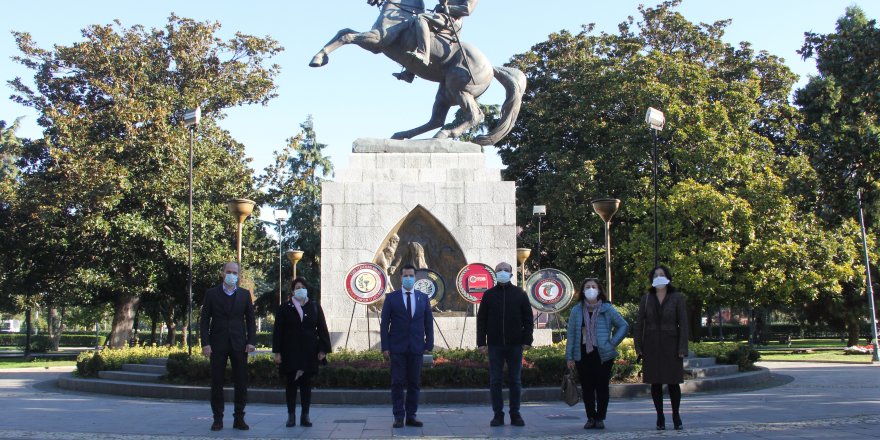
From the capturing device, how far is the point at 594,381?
8.96m

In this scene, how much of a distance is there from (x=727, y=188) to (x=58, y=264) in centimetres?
2456

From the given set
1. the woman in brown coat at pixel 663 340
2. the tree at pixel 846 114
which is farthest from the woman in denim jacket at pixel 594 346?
the tree at pixel 846 114

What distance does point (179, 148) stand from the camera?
93.4 feet

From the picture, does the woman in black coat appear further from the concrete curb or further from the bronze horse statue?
the bronze horse statue

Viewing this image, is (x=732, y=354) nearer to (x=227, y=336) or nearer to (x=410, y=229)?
(x=410, y=229)

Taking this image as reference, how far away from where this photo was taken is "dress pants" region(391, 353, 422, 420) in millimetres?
8922

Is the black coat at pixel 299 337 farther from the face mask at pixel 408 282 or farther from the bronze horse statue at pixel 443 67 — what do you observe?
the bronze horse statue at pixel 443 67

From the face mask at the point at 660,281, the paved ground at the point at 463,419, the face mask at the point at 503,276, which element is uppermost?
the face mask at the point at 503,276

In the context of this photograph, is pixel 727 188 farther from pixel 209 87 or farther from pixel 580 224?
pixel 209 87

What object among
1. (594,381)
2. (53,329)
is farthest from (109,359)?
(53,329)

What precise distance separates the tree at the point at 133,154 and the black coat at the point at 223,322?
19667 mm

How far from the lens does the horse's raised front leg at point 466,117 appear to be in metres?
16.4

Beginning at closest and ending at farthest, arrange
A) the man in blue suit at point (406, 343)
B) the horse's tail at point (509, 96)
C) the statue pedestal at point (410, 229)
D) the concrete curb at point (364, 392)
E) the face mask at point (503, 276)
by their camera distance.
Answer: the man in blue suit at point (406, 343) → the face mask at point (503, 276) → the concrete curb at point (364, 392) → the statue pedestal at point (410, 229) → the horse's tail at point (509, 96)

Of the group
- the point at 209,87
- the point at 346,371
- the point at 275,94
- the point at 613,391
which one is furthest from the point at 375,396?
the point at 275,94
